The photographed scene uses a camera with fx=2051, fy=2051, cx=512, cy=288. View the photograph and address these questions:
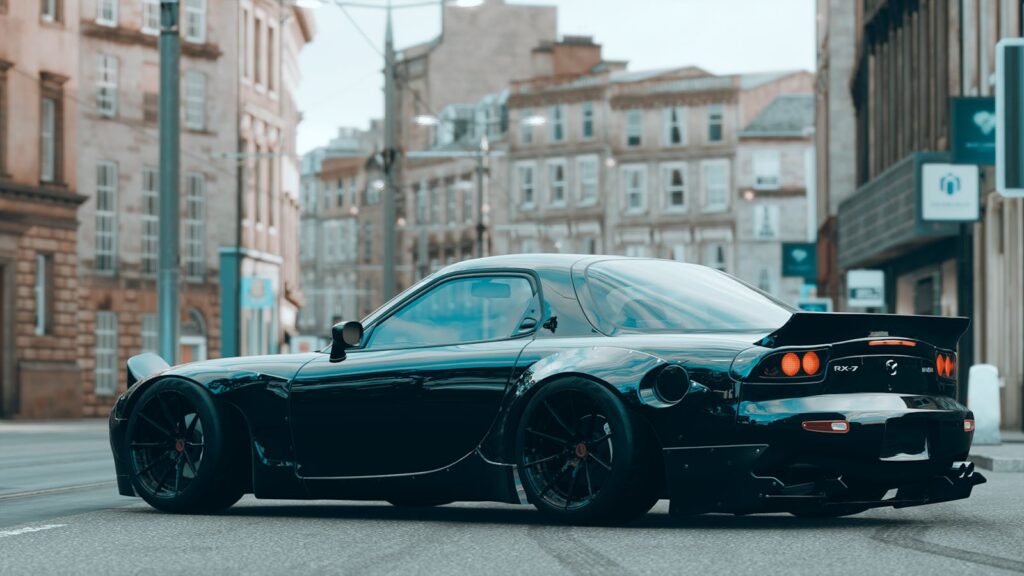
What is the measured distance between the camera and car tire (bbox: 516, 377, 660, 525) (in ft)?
27.5

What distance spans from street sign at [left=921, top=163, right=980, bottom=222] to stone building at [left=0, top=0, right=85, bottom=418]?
23198 mm

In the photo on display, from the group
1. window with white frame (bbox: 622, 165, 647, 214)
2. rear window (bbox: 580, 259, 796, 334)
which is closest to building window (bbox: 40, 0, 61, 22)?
rear window (bbox: 580, 259, 796, 334)

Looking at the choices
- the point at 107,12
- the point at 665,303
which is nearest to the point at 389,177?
the point at 107,12

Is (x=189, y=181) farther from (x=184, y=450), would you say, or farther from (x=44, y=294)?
(x=184, y=450)

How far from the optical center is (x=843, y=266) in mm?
45344

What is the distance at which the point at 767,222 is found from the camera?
9594 cm

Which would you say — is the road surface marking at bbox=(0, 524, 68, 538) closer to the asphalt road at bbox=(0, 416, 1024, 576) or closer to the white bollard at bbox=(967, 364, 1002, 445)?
the asphalt road at bbox=(0, 416, 1024, 576)

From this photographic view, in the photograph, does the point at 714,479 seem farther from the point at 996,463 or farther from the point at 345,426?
the point at 996,463

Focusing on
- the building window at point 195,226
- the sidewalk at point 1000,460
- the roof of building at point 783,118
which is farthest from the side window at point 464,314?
the roof of building at point 783,118

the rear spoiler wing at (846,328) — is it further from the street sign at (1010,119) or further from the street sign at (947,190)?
the street sign at (947,190)

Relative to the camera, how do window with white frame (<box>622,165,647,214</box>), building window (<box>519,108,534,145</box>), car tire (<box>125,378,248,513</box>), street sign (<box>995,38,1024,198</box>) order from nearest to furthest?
car tire (<box>125,378,248,513</box>), street sign (<box>995,38,1024,198</box>), window with white frame (<box>622,165,647,214</box>), building window (<box>519,108,534,145</box>)

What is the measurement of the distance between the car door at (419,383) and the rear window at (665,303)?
12.8 inches

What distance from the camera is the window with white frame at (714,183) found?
9700 centimetres

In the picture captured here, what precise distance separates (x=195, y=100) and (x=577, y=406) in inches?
2031
